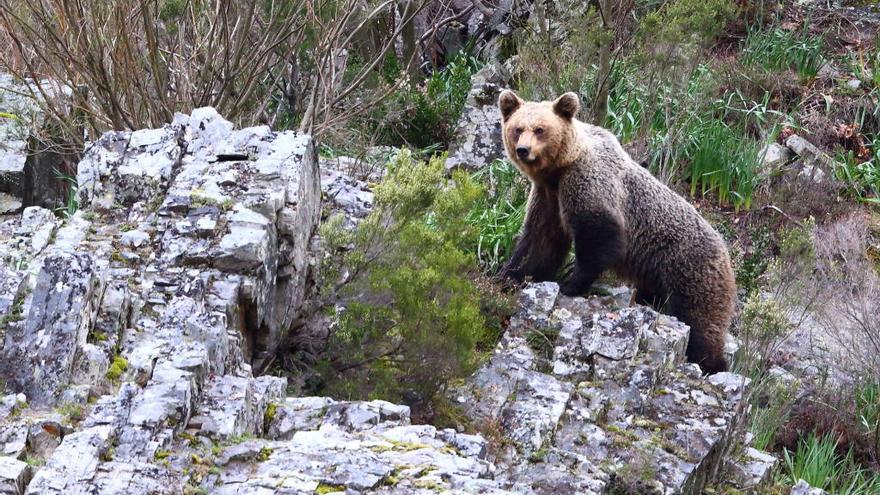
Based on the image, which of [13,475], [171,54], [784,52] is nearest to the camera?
[13,475]

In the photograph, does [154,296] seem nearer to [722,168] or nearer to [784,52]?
[722,168]

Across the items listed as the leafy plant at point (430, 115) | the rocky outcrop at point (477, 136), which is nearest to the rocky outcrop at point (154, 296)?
the rocky outcrop at point (477, 136)

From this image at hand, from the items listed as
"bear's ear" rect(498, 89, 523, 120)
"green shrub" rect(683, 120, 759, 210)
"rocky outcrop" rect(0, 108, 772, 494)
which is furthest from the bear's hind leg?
"green shrub" rect(683, 120, 759, 210)

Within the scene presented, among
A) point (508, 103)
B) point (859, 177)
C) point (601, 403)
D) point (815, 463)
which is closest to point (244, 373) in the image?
point (601, 403)

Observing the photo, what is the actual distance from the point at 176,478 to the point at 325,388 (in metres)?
2.13

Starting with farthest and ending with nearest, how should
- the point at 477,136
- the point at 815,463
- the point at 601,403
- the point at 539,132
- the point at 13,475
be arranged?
the point at 477,136
the point at 539,132
the point at 815,463
the point at 601,403
the point at 13,475

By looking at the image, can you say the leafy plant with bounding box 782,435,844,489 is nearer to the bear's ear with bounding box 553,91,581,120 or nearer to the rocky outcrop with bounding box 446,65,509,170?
the bear's ear with bounding box 553,91,581,120

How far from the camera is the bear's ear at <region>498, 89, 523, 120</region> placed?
784cm

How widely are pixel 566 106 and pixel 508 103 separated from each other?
410mm

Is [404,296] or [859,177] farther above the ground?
[859,177]

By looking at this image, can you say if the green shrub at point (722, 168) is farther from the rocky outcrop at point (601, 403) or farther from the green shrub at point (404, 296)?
the green shrub at point (404, 296)

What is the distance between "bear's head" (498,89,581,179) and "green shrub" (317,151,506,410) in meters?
1.05

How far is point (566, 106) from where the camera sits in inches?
305

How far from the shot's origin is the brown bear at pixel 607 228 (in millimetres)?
7641
